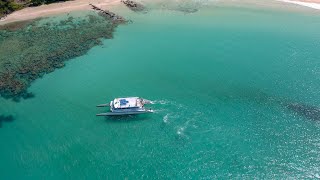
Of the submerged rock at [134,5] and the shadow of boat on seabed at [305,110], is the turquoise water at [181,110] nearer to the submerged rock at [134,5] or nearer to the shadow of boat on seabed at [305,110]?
the shadow of boat on seabed at [305,110]

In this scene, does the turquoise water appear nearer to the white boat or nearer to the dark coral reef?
the white boat

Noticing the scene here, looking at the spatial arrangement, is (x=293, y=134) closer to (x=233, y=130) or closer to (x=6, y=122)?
(x=233, y=130)

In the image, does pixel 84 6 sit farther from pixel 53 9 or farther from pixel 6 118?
pixel 6 118

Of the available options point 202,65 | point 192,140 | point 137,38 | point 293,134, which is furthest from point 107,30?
point 293,134

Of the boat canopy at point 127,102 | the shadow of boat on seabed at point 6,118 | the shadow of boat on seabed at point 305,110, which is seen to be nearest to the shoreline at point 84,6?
the shadow of boat on seabed at point 6,118

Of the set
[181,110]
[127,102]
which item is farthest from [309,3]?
[127,102]

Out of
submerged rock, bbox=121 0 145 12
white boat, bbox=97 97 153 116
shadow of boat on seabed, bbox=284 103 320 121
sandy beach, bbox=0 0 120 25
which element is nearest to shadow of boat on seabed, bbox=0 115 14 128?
white boat, bbox=97 97 153 116

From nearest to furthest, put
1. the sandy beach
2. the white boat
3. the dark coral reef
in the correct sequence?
1. the white boat
2. the dark coral reef
3. the sandy beach
